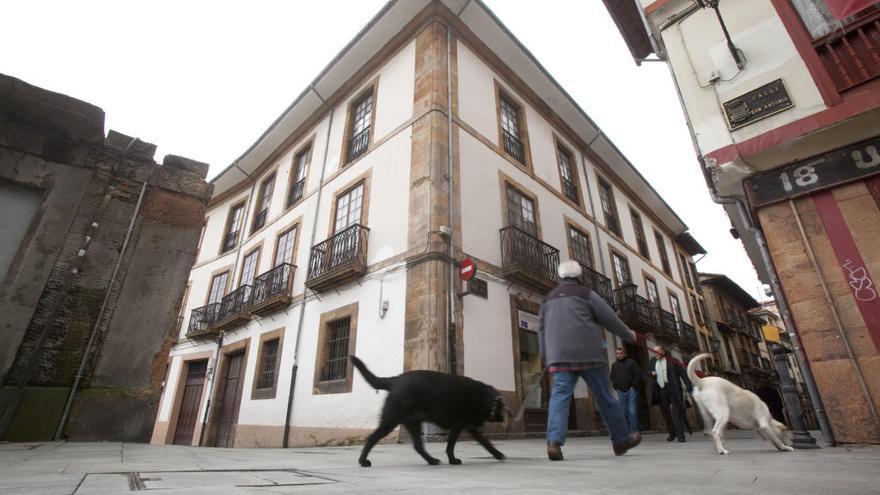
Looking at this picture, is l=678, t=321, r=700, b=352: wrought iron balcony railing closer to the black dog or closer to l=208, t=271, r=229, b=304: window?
the black dog

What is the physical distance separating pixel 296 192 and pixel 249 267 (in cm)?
324

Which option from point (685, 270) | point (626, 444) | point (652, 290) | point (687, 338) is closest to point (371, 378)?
point (626, 444)

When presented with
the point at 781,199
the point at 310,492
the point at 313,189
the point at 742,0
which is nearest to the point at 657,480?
the point at 310,492

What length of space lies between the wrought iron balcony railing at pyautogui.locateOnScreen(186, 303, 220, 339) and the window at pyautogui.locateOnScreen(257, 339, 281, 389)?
11.2 ft

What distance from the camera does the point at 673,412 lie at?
6852 millimetres

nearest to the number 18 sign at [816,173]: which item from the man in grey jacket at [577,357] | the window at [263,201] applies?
the man in grey jacket at [577,357]

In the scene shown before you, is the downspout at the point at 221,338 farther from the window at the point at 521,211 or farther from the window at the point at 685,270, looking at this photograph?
the window at the point at 685,270

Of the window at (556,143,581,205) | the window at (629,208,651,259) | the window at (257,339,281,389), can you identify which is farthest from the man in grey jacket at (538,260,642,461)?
the window at (629,208,651,259)

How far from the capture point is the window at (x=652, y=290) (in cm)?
1634

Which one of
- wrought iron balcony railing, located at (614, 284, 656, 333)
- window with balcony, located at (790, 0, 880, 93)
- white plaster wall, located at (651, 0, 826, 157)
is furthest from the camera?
wrought iron balcony railing, located at (614, 284, 656, 333)

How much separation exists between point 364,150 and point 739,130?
27.3 feet

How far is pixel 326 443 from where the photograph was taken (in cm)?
797

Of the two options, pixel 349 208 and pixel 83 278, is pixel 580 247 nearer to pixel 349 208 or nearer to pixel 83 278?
pixel 349 208

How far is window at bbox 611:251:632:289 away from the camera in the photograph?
1416 centimetres
